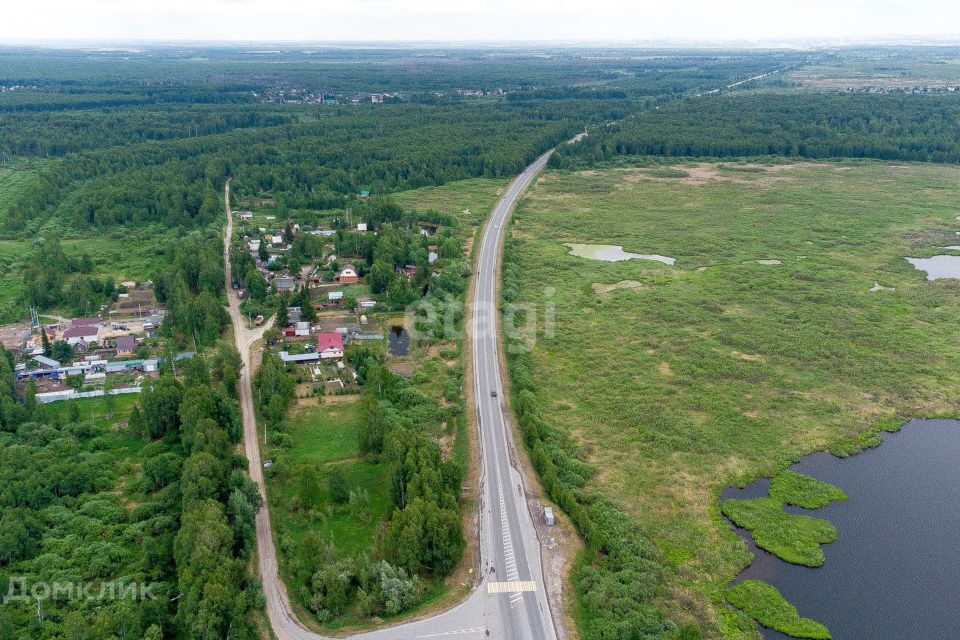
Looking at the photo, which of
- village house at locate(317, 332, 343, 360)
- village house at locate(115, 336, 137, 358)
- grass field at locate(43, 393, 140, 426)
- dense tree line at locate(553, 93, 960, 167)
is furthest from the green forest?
dense tree line at locate(553, 93, 960, 167)

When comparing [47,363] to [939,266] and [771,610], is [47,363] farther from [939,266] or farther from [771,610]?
[939,266]

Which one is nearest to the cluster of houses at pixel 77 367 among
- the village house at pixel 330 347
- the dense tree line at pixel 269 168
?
the village house at pixel 330 347

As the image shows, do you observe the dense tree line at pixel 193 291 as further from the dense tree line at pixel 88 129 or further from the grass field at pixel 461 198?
the dense tree line at pixel 88 129

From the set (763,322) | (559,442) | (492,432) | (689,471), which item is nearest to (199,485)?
(492,432)

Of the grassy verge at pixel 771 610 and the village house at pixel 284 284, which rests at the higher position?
the village house at pixel 284 284

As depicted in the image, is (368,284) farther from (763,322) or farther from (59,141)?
(59,141)

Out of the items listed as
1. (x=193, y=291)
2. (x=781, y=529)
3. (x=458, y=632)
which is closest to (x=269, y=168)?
(x=193, y=291)
